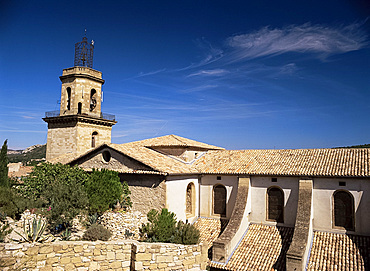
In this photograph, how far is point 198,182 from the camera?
21.0 metres

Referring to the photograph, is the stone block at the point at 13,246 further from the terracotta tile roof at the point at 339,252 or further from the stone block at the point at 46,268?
the terracotta tile roof at the point at 339,252

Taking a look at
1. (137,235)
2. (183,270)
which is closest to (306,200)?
(183,270)

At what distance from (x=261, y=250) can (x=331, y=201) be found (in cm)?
528

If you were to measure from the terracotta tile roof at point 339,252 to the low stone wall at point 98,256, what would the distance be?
6.39m

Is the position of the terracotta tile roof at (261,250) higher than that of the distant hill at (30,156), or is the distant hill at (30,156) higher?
the distant hill at (30,156)

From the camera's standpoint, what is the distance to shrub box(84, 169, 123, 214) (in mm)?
16422

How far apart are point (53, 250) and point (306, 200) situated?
13666mm

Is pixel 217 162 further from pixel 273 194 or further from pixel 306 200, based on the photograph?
pixel 306 200

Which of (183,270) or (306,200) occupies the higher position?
(306,200)

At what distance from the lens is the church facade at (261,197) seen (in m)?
14.9

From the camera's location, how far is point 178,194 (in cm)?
1866

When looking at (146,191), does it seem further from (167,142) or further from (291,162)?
(291,162)

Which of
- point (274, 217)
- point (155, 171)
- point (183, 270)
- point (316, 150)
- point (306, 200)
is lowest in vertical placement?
point (183, 270)

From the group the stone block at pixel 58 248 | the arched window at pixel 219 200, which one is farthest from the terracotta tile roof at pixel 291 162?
the stone block at pixel 58 248
